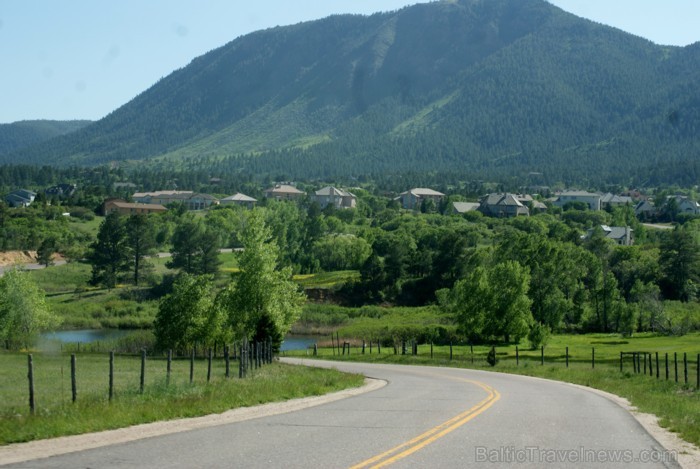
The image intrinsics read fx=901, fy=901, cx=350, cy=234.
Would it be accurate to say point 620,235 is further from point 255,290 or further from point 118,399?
point 118,399

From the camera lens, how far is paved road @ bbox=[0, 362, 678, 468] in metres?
14.2

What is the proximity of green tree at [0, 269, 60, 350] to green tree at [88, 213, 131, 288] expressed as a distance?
47078 millimetres

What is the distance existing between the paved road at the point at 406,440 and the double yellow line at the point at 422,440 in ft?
0.06

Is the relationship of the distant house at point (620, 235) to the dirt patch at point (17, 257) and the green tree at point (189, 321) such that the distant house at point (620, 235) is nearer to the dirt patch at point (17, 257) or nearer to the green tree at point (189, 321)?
the dirt patch at point (17, 257)

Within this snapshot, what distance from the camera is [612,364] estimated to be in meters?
55.2

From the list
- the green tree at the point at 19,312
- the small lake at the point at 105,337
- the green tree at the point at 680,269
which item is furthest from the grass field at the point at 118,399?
the green tree at the point at 680,269

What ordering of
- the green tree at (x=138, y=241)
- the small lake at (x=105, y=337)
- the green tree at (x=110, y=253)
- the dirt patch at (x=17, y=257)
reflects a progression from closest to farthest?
the small lake at (x=105, y=337), the green tree at (x=110, y=253), the green tree at (x=138, y=241), the dirt patch at (x=17, y=257)

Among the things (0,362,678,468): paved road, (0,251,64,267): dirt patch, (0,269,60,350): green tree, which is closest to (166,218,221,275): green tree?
(0,251,64,267): dirt patch

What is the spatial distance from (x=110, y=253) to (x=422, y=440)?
11289 cm

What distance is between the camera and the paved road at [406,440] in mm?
14227

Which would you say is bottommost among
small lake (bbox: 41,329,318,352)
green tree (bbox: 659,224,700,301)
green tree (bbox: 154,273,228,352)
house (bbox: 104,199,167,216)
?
small lake (bbox: 41,329,318,352)

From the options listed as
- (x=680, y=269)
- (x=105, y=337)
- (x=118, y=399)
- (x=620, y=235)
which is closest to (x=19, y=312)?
(x=105, y=337)

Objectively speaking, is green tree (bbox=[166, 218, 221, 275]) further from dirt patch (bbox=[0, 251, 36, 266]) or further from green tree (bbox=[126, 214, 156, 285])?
dirt patch (bbox=[0, 251, 36, 266])

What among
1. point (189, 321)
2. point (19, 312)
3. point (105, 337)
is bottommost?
point (105, 337)
